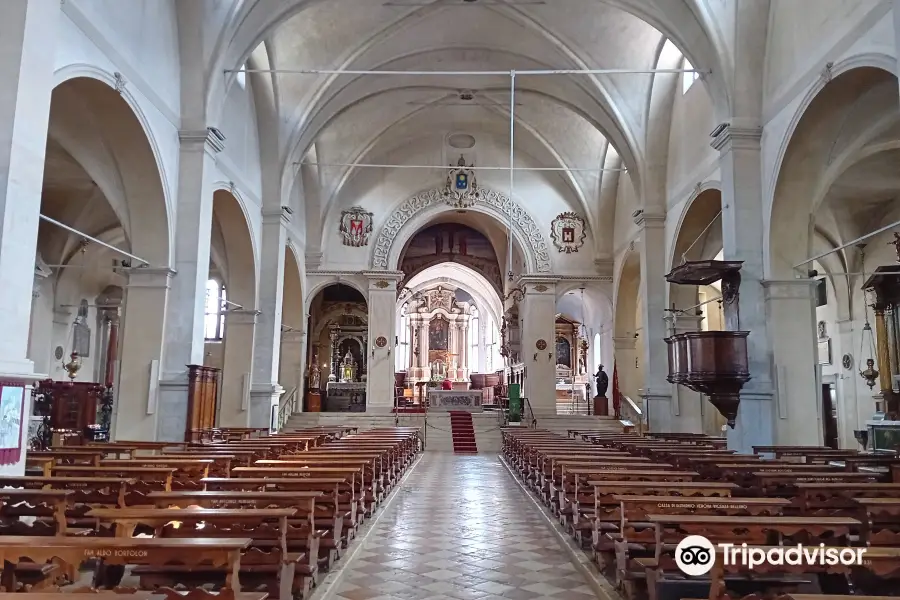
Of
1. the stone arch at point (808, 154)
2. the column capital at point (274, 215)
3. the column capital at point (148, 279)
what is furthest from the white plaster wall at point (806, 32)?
the column capital at point (274, 215)

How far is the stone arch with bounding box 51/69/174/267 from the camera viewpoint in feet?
33.9

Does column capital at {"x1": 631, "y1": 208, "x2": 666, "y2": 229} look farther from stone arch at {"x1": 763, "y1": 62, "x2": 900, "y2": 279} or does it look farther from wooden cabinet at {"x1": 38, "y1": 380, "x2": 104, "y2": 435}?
wooden cabinet at {"x1": 38, "y1": 380, "x2": 104, "y2": 435}

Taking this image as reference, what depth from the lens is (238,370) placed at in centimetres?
1639

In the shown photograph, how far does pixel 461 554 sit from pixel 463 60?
46.3 ft

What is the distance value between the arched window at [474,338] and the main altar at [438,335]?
1.82ft

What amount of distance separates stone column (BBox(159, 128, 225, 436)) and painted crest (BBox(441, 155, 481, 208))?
38.0 ft

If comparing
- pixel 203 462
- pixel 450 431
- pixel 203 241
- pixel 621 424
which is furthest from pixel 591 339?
pixel 203 462

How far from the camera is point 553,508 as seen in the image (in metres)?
8.40

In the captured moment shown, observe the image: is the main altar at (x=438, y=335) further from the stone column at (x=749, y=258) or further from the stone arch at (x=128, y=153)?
the stone column at (x=749, y=258)

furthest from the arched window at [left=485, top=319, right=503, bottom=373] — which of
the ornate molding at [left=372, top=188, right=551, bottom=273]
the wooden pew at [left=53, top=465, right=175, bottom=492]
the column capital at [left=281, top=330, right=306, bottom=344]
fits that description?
the wooden pew at [left=53, top=465, right=175, bottom=492]

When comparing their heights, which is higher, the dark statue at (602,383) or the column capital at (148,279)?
the column capital at (148,279)

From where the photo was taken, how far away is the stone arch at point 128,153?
10.3 metres

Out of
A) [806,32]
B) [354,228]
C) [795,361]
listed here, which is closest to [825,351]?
[795,361]

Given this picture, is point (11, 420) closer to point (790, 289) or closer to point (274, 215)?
point (790, 289)
